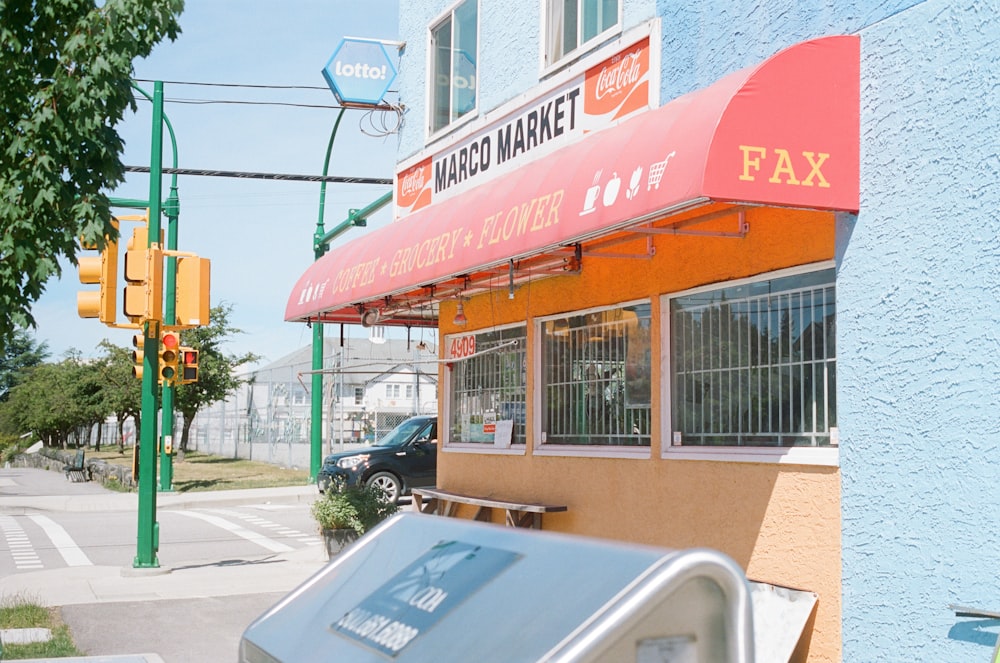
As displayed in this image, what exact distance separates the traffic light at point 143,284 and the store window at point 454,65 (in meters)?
3.58

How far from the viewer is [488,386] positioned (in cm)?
1225

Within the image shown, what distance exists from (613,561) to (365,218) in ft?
66.0

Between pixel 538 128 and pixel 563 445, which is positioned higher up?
pixel 538 128

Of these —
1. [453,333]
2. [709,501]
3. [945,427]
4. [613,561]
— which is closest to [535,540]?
[613,561]

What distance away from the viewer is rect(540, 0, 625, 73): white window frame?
962 cm

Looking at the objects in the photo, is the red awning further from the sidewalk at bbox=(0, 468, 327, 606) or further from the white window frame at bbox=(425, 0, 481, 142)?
the sidewalk at bbox=(0, 468, 327, 606)

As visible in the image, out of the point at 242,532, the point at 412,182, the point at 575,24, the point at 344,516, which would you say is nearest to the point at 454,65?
the point at 412,182

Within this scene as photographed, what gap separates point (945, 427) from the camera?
594cm

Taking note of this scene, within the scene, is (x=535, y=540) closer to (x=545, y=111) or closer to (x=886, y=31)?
(x=886, y=31)

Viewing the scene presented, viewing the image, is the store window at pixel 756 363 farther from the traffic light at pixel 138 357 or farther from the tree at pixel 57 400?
the tree at pixel 57 400

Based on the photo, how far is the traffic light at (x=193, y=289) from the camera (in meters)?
13.7

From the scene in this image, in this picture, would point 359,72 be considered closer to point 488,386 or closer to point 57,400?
point 488,386

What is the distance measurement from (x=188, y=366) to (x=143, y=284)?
3898mm

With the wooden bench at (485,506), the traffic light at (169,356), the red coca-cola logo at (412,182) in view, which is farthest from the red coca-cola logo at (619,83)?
the traffic light at (169,356)
